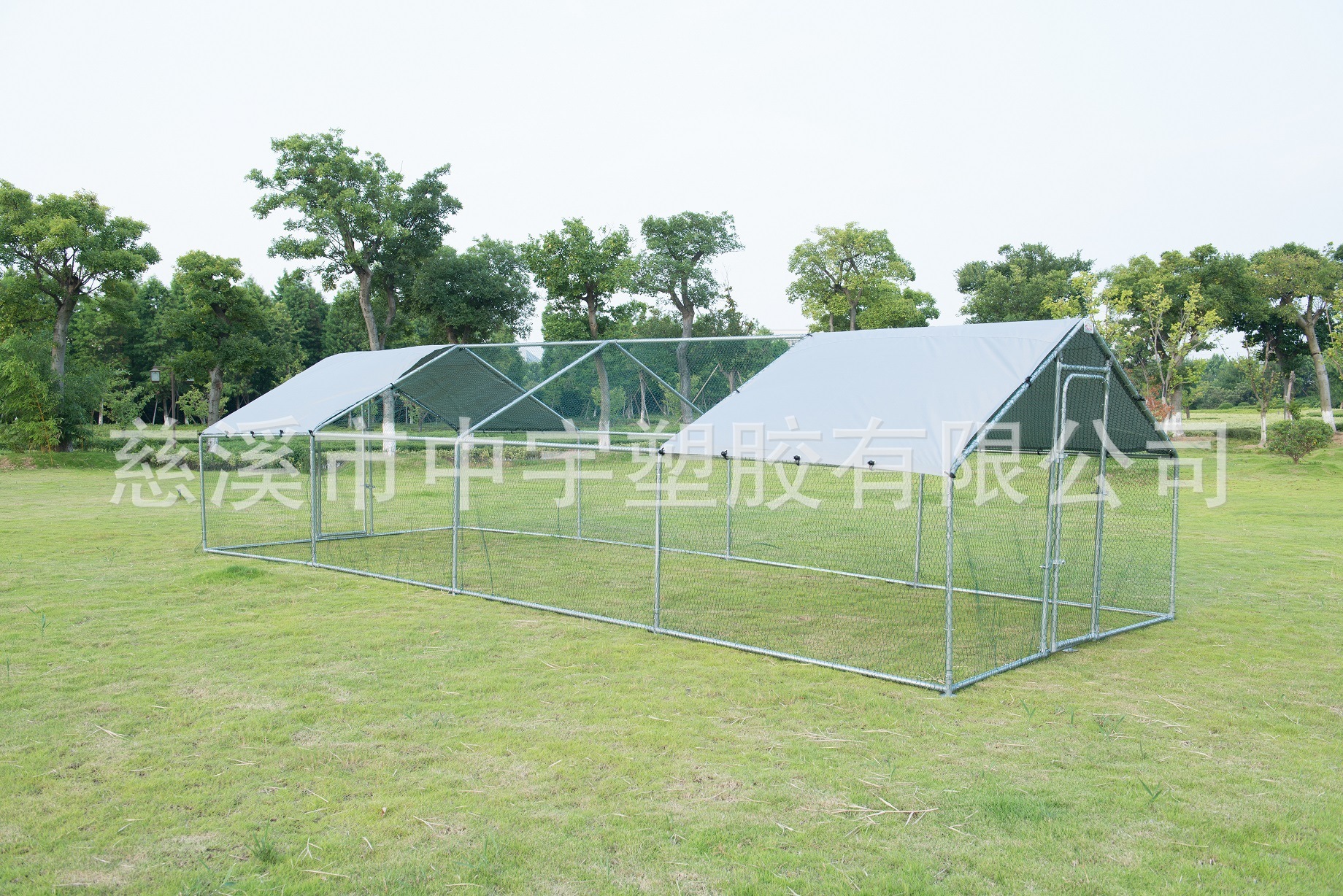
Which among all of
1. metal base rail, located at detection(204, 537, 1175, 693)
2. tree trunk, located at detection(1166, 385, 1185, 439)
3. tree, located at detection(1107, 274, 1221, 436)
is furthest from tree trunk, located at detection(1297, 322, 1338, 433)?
metal base rail, located at detection(204, 537, 1175, 693)

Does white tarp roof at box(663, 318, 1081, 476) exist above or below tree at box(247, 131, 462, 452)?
below

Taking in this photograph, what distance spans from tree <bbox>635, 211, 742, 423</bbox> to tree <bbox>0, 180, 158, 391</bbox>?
1498 centimetres

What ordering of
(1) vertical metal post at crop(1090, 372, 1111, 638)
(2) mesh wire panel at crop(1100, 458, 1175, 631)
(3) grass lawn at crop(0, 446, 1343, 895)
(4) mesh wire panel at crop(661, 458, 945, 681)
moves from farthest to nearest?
(2) mesh wire panel at crop(1100, 458, 1175, 631), (4) mesh wire panel at crop(661, 458, 945, 681), (1) vertical metal post at crop(1090, 372, 1111, 638), (3) grass lawn at crop(0, 446, 1343, 895)

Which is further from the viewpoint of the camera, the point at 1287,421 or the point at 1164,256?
the point at 1164,256

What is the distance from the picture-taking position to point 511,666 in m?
6.54

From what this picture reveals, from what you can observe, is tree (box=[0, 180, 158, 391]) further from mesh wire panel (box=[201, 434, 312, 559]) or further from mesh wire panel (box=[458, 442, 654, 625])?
mesh wire panel (box=[458, 442, 654, 625])

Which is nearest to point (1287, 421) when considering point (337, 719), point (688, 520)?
point (688, 520)

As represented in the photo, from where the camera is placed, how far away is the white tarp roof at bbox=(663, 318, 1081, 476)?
20.2 ft

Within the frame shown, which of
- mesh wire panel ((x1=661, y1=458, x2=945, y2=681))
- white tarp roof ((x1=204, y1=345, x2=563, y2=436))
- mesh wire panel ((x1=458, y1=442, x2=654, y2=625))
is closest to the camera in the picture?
mesh wire panel ((x1=661, y1=458, x2=945, y2=681))

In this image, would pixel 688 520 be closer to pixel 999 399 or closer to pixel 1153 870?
pixel 999 399

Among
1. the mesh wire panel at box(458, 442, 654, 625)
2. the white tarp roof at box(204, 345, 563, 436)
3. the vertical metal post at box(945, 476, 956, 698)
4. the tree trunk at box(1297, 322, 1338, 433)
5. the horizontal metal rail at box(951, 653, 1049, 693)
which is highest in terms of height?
the tree trunk at box(1297, 322, 1338, 433)

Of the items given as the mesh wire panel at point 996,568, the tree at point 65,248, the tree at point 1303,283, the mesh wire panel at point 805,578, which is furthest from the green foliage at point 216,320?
the tree at point 1303,283

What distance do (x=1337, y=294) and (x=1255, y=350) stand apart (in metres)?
9.92

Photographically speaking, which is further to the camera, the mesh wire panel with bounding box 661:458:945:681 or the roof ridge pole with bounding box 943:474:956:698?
the mesh wire panel with bounding box 661:458:945:681
